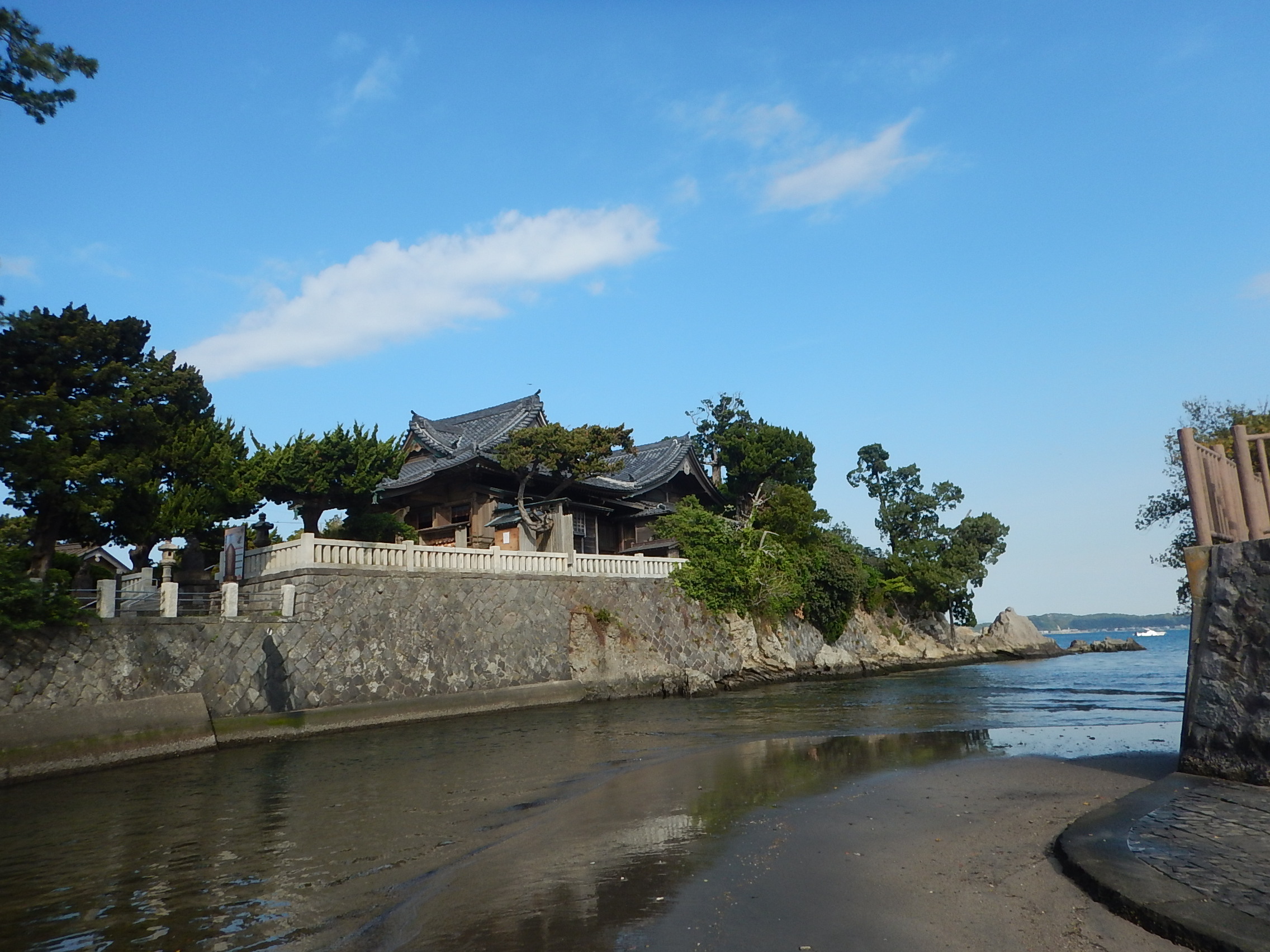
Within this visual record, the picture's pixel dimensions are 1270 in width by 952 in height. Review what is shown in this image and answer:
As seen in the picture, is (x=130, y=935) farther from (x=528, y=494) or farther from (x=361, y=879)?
(x=528, y=494)

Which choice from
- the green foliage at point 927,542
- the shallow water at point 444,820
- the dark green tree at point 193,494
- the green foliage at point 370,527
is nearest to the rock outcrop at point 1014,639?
the green foliage at point 927,542

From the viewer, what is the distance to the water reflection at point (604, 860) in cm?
549

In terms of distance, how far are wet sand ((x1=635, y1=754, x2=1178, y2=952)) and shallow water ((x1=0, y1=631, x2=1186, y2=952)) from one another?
0.45 m

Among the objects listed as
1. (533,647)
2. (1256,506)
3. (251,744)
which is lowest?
(251,744)

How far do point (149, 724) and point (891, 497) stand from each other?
42490mm

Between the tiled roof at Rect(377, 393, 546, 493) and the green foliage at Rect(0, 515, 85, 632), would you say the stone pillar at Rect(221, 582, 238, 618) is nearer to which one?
the green foliage at Rect(0, 515, 85, 632)

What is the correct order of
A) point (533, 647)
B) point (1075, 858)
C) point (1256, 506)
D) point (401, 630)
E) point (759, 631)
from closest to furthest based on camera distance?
point (1075, 858) → point (1256, 506) → point (401, 630) → point (533, 647) → point (759, 631)

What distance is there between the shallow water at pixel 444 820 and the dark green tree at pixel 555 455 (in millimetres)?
10792

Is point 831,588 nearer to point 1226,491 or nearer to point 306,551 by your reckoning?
point 306,551

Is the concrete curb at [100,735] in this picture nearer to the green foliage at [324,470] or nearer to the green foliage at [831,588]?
the green foliage at [324,470]

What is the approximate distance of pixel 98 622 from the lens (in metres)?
16.2

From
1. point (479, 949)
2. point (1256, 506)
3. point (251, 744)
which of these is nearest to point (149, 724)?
point (251, 744)

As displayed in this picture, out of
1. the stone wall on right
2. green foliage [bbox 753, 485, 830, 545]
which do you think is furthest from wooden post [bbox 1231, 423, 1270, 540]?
green foliage [bbox 753, 485, 830, 545]

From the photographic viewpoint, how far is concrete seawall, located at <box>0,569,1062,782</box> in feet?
49.5
